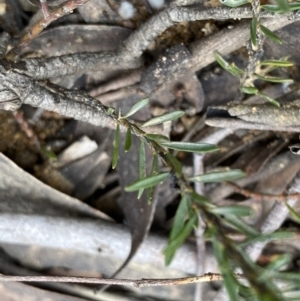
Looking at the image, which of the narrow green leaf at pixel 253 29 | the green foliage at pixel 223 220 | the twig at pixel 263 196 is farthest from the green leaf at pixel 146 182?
the twig at pixel 263 196

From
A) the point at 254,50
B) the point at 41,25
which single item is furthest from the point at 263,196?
the point at 41,25

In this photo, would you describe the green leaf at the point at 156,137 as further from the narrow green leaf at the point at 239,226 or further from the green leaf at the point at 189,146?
the narrow green leaf at the point at 239,226

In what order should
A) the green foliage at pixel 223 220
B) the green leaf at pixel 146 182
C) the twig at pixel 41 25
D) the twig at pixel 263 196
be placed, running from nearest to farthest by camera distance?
the green foliage at pixel 223 220 < the green leaf at pixel 146 182 < the twig at pixel 41 25 < the twig at pixel 263 196

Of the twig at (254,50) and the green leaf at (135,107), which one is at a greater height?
the twig at (254,50)

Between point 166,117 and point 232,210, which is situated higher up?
point 166,117

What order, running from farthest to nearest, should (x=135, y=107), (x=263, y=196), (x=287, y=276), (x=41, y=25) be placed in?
(x=263, y=196) < (x=41, y=25) < (x=135, y=107) < (x=287, y=276)

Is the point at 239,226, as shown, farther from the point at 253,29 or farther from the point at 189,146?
the point at 253,29

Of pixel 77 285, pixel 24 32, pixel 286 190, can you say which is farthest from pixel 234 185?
pixel 24 32

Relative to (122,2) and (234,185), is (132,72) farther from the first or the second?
(234,185)

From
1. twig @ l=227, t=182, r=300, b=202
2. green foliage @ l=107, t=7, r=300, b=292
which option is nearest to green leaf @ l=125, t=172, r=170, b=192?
green foliage @ l=107, t=7, r=300, b=292

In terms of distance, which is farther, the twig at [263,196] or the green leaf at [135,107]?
the twig at [263,196]

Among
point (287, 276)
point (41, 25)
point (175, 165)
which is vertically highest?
point (41, 25)
